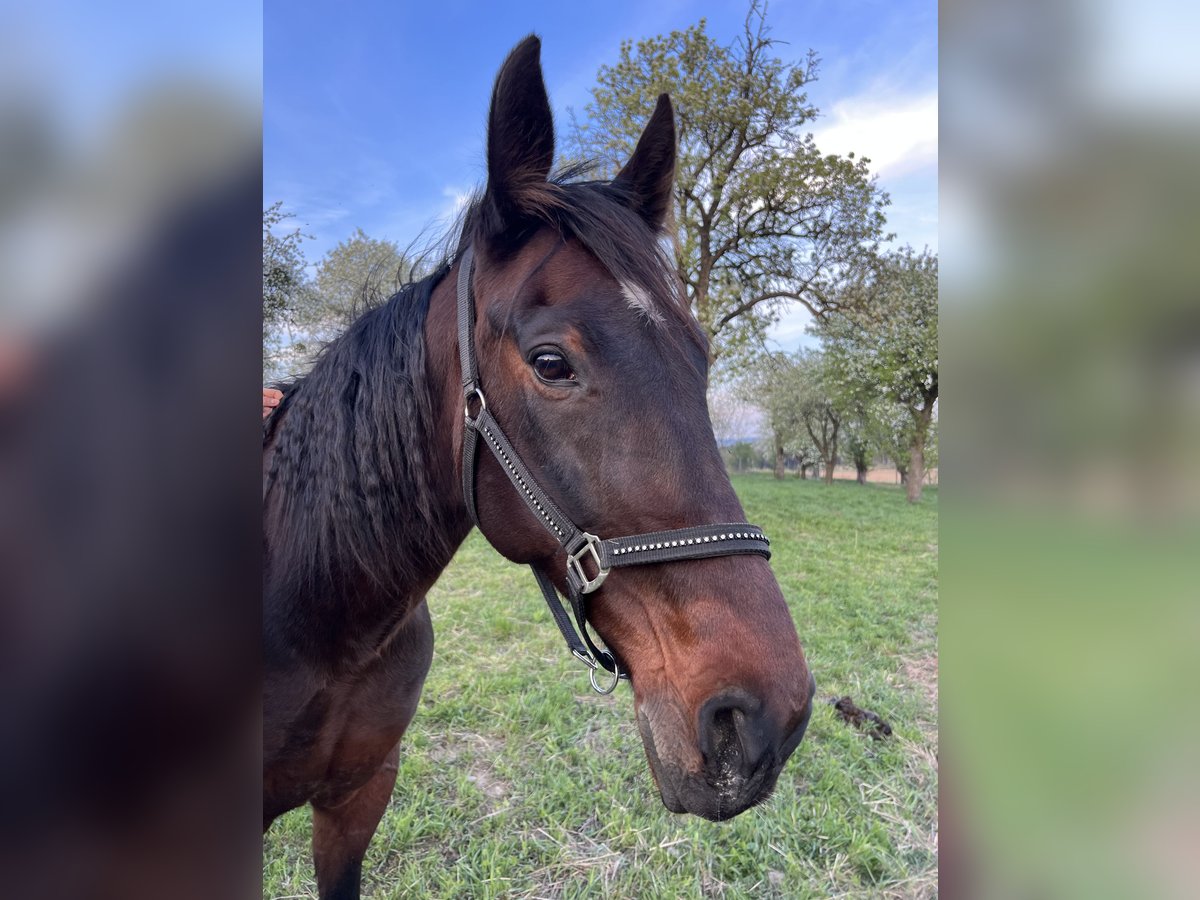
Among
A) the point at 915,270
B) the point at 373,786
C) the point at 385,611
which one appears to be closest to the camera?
the point at 385,611

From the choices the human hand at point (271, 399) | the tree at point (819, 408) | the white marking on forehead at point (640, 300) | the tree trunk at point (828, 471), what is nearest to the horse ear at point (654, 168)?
the white marking on forehead at point (640, 300)

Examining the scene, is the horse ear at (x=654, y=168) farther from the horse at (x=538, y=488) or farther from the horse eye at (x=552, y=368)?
the horse eye at (x=552, y=368)

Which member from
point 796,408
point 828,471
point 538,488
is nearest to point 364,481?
point 538,488

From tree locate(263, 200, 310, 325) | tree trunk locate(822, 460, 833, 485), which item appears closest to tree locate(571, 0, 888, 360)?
tree locate(263, 200, 310, 325)

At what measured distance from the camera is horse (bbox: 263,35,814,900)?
3.99 ft
